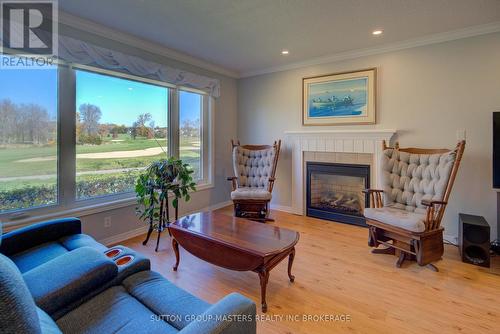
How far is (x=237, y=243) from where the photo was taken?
2.01 m

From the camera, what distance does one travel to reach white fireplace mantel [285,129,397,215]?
3.60 metres

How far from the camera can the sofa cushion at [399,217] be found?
2432 mm

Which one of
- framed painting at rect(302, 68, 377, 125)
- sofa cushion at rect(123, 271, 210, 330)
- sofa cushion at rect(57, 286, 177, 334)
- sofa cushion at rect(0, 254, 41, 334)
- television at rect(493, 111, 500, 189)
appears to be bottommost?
sofa cushion at rect(57, 286, 177, 334)

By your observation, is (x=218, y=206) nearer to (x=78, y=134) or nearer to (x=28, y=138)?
(x=78, y=134)

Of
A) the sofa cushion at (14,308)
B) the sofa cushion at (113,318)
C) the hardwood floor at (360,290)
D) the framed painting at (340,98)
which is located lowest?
the hardwood floor at (360,290)

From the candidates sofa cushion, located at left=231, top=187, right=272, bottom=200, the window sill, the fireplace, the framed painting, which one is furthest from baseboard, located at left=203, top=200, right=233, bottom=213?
the framed painting

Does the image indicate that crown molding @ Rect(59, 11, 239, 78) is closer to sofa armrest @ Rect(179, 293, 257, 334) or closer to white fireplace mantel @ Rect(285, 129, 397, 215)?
white fireplace mantel @ Rect(285, 129, 397, 215)

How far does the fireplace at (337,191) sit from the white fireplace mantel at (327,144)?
141 mm

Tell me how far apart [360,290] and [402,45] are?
305cm

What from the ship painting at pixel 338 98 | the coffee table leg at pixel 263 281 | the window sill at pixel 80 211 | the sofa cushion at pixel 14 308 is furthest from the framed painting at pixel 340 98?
the sofa cushion at pixel 14 308

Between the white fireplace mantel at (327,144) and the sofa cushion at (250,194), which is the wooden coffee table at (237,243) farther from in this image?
the white fireplace mantel at (327,144)

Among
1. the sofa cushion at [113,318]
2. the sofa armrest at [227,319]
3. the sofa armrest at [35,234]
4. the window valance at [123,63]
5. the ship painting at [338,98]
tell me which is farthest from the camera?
the ship painting at [338,98]

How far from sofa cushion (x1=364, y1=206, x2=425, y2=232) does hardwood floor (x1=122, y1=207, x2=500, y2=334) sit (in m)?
0.42

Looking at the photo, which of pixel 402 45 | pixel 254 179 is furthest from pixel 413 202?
pixel 254 179
